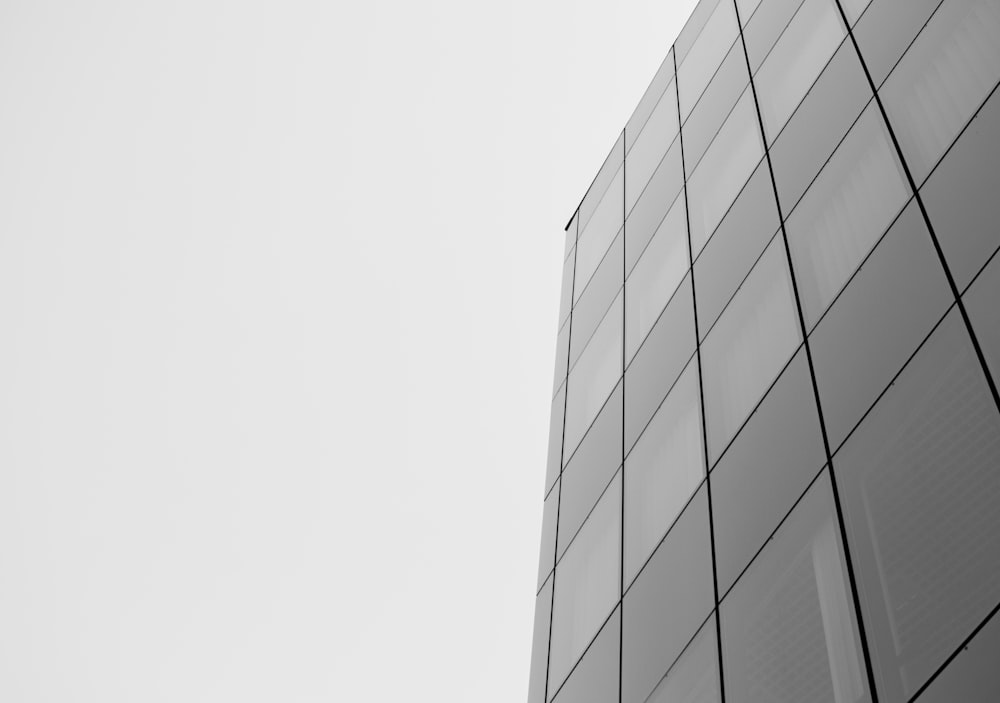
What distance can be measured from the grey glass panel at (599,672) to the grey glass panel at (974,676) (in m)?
5.28

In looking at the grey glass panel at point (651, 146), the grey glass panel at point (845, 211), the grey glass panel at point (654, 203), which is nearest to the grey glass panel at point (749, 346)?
the grey glass panel at point (845, 211)

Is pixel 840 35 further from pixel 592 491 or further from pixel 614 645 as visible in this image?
pixel 614 645

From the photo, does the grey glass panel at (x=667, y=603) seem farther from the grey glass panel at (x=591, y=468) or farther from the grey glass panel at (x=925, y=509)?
the grey glass panel at (x=591, y=468)

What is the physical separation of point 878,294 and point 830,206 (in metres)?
2.16

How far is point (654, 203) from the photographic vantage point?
1864 centimetres

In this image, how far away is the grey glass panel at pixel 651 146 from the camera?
20.0 m

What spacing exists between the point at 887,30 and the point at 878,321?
16.3ft

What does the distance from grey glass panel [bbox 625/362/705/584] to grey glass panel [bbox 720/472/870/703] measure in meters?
2.28

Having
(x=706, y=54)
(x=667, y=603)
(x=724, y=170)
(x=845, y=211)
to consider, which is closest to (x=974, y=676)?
(x=667, y=603)

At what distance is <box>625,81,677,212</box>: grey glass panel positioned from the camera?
20016mm

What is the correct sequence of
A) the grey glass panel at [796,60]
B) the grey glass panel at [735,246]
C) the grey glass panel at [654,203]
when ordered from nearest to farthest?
the grey glass panel at [735,246]
the grey glass panel at [796,60]
the grey glass panel at [654,203]

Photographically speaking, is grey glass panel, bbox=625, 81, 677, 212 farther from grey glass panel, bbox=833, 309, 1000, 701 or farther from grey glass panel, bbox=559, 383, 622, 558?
grey glass panel, bbox=833, 309, 1000, 701

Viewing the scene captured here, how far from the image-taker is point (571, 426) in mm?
17938

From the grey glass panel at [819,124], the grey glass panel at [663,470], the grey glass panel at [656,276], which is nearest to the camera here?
the grey glass panel at [663,470]
